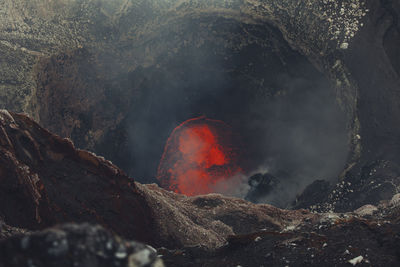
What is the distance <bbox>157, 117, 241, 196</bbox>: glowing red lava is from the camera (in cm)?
2822

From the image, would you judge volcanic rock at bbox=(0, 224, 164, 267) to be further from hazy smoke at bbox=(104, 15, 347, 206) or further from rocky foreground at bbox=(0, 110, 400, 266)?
hazy smoke at bbox=(104, 15, 347, 206)

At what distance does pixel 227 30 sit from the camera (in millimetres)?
30078

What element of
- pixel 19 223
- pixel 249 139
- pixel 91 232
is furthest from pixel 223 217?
pixel 249 139

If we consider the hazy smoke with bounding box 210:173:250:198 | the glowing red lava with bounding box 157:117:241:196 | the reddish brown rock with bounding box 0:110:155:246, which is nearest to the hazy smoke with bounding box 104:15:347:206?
the hazy smoke with bounding box 210:173:250:198

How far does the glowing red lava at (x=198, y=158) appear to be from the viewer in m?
28.2

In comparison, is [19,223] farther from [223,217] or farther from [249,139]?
[249,139]

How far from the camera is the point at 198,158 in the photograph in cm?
2925

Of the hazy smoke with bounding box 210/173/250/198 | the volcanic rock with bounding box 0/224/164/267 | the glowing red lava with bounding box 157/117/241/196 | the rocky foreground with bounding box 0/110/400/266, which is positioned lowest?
the volcanic rock with bounding box 0/224/164/267

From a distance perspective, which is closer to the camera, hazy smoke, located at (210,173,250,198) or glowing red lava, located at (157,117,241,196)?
hazy smoke, located at (210,173,250,198)

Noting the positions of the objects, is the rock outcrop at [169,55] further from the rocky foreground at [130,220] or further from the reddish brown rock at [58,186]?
the reddish brown rock at [58,186]

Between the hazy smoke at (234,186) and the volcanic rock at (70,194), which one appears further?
the hazy smoke at (234,186)

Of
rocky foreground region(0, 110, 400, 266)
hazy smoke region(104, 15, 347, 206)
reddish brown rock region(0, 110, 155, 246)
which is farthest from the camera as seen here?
hazy smoke region(104, 15, 347, 206)

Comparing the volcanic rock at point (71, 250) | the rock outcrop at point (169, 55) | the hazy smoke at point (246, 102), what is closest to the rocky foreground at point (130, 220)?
the volcanic rock at point (71, 250)

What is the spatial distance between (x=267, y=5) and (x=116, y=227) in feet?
80.1
